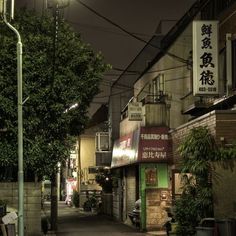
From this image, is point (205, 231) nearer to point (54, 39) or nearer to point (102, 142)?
point (54, 39)

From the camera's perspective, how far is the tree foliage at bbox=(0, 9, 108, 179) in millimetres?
20875

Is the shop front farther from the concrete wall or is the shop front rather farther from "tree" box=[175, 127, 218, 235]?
"tree" box=[175, 127, 218, 235]

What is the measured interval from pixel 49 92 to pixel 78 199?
38004 mm

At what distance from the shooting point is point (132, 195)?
105 ft

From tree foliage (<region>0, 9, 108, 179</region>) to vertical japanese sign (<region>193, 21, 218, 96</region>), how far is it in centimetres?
511

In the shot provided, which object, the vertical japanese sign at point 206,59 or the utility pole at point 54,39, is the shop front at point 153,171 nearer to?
the utility pole at point 54,39

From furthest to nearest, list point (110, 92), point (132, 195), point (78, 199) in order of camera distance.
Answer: point (78, 199) < point (110, 92) < point (132, 195)

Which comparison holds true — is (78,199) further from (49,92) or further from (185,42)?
(49,92)

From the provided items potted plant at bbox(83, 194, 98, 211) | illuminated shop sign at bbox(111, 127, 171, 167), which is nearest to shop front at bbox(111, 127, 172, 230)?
illuminated shop sign at bbox(111, 127, 171, 167)

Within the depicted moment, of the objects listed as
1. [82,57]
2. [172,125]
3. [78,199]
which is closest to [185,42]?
[172,125]

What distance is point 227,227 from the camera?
14.9 metres

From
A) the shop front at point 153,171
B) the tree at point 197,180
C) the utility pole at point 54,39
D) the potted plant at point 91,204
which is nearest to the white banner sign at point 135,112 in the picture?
the shop front at point 153,171


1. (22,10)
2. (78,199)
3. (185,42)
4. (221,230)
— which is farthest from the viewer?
(78,199)

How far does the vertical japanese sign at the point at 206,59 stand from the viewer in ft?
62.8
